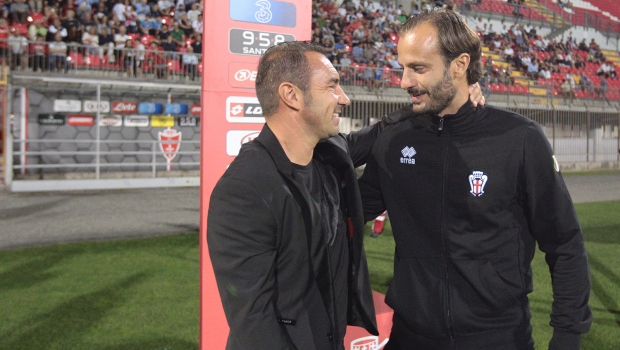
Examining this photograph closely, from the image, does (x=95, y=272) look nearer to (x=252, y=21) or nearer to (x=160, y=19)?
(x=252, y=21)

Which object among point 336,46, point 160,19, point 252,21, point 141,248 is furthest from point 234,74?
point 336,46

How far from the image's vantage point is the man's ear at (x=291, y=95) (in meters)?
1.66

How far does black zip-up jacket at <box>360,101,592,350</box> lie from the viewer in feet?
5.33

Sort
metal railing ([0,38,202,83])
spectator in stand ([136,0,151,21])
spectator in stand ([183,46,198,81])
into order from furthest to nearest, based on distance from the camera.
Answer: spectator in stand ([136,0,151,21])
spectator in stand ([183,46,198,81])
metal railing ([0,38,202,83])

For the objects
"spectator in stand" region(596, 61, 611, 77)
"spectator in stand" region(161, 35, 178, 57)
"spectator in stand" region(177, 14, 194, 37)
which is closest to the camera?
"spectator in stand" region(161, 35, 178, 57)

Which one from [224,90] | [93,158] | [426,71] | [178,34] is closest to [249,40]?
[224,90]

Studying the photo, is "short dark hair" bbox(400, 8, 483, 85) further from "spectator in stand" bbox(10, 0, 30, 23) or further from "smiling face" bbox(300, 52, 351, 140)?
"spectator in stand" bbox(10, 0, 30, 23)

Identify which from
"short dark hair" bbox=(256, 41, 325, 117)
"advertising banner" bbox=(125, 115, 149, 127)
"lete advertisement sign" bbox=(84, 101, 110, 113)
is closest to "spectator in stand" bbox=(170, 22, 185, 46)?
"advertising banner" bbox=(125, 115, 149, 127)

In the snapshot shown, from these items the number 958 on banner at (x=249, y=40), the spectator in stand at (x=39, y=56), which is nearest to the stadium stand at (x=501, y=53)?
the spectator in stand at (x=39, y=56)

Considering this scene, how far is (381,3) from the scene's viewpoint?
2594 centimetres

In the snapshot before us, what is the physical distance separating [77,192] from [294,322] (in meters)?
13.1

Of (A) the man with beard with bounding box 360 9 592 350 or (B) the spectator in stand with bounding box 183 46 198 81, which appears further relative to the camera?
(B) the spectator in stand with bounding box 183 46 198 81

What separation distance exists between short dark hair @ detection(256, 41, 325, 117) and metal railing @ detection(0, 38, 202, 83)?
46.2 feet

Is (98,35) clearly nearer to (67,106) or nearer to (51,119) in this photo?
(67,106)
